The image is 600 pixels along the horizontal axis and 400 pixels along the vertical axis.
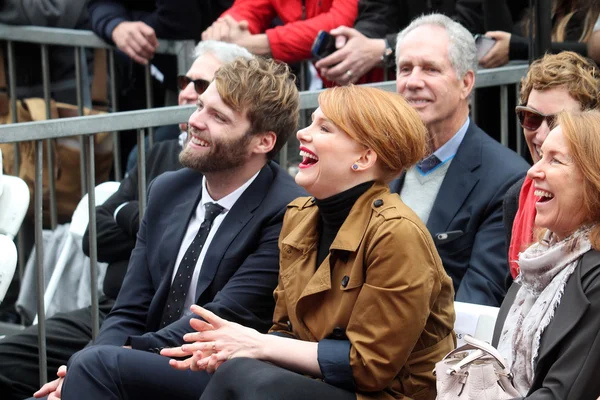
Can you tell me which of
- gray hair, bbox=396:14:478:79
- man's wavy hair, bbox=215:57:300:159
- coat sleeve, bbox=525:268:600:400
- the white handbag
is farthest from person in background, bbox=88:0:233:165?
coat sleeve, bbox=525:268:600:400

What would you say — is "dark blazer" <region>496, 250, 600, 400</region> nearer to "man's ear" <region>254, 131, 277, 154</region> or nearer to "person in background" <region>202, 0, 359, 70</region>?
"man's ear" <region>254, 131, 277, 154</region>

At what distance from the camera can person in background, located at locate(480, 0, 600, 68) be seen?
5.13m

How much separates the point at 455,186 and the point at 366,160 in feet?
3.10

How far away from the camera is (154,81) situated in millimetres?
6859

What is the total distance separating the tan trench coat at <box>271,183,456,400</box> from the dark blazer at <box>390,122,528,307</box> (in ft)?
2.22

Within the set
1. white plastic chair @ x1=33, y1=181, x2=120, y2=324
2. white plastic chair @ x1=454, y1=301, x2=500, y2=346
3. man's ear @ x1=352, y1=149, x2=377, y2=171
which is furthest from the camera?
white plastic chair @ x1=33, y1=181, x2=120, y2=324

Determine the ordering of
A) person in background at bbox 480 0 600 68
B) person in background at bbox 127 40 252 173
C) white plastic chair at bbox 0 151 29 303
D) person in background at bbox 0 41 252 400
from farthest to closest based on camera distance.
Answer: person in background at bbox 127 40 252 173 → person in background at bbox 480 0 600 68 → person in background at bbox 0 41 252 400 → white plastic chair at bbox 0 151 29 303

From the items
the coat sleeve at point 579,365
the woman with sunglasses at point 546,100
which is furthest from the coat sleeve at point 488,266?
the coat sleeve at point 579,365

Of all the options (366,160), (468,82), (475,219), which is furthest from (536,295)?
(468,82)

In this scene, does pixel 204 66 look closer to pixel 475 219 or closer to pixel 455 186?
pixel 455 186

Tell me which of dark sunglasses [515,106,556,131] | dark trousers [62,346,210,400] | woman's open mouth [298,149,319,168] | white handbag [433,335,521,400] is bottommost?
dark trousers [62,346,210,400]

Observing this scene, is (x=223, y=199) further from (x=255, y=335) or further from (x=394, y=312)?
(x=394, y=312)

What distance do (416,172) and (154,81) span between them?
8.52 ft

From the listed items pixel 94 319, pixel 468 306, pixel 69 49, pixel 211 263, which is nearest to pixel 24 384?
pixel 94 319
